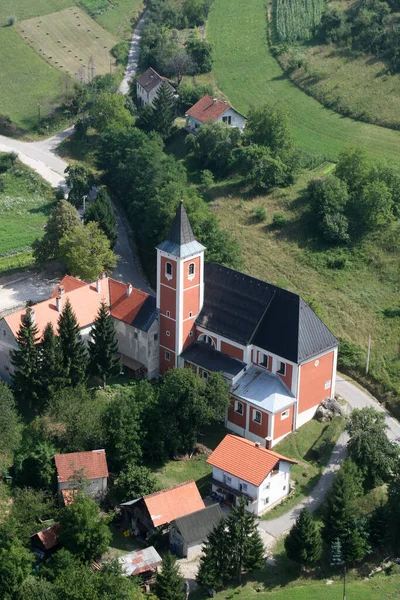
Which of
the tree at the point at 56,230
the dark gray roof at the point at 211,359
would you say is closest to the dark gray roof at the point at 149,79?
the tree at the point at 56,230

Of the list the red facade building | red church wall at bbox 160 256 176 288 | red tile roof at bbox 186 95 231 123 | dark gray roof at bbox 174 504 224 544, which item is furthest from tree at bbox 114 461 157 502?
red tile roof at bbox 186 95 231 123

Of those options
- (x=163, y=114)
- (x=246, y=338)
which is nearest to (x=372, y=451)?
(x=246, y=338)

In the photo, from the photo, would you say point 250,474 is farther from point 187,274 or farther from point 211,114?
point 211,114

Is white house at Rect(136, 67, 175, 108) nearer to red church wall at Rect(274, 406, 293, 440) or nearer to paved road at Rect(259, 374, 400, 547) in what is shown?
paved road at Rect(259, 374, 400, 547)

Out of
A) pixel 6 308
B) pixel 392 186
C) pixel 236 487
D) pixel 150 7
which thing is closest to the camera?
pixel 236 487

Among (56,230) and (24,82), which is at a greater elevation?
(24,82)

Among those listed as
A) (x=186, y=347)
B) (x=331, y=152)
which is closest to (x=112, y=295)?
(x=186, y=347)

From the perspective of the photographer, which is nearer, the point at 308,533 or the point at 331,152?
the point at 308,533

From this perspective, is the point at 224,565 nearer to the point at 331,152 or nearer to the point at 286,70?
the point at 331,152
